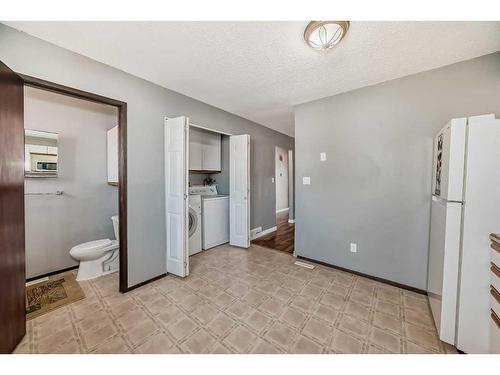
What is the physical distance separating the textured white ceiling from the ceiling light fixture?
0.08 meters

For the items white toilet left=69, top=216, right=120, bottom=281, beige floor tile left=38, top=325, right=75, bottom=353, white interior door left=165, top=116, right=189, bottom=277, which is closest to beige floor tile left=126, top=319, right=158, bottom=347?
beige floor tile left=38, top=325, right=75, bottom=353

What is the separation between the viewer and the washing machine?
3.02 meters

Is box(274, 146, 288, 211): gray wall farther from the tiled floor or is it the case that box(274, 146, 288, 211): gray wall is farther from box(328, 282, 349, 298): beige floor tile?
box(328, 282, 349, 298): beige floor tile

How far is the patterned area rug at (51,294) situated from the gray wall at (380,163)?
2.83m

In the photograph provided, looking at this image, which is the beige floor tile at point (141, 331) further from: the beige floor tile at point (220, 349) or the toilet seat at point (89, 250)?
the toilet seat at point (89, 250)

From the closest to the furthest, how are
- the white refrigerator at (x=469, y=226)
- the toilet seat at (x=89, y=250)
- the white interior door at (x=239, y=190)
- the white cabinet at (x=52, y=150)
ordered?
the white refrigerator at (x=469, y=226), the toilet seat at (x=89, y=250), the white cabinet at (x=52, y=150), the white interior door at (x=239, y=190)

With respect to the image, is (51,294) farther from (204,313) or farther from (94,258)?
(204,313)

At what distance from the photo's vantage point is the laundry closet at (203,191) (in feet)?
7.43

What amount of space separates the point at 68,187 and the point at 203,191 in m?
1.92

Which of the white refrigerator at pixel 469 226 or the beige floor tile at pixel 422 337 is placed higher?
the white refrigerator at pixel 469 226

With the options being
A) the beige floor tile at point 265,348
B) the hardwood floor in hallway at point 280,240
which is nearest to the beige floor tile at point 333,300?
the beige floor tile at point 265,348

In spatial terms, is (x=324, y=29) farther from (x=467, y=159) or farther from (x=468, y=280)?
(x=468, y=280)

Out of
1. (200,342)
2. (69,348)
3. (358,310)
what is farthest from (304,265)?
(69,348)
